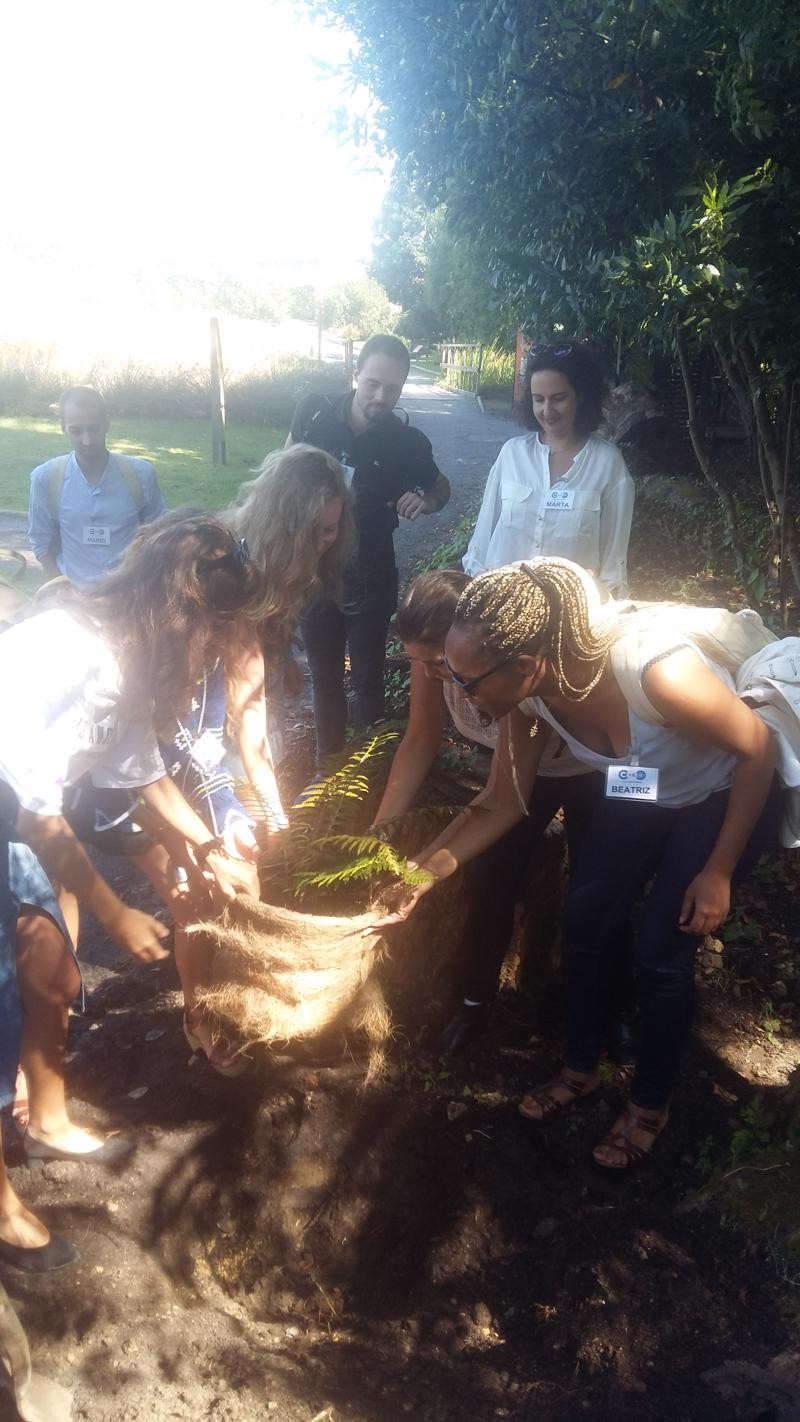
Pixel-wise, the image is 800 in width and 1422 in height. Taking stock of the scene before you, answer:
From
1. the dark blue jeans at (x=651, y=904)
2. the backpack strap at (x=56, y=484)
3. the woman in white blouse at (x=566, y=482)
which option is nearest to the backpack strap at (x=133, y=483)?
the backpack strap at (x=56, y=484)

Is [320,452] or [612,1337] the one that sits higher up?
[320,452]

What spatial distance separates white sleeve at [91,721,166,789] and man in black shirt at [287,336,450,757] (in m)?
1.47

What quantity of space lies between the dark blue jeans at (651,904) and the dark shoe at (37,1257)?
1459 mm

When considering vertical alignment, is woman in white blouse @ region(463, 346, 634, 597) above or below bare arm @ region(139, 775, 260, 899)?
above

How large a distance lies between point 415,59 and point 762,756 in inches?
140

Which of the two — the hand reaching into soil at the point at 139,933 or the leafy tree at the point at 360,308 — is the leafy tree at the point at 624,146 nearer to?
the hand reaching into soil at the point at 139,933

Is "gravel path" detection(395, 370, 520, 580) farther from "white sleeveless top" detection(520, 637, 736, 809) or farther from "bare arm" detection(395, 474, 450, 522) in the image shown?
"white sleeveless top" detection(520, 637, 736, 809)

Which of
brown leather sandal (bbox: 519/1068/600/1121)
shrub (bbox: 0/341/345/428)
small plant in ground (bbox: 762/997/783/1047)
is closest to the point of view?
brown leather sandal (bbox: 519/1068/600/1121)

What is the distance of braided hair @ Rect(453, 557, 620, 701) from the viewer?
2.06 metres

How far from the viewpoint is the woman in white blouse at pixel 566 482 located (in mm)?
3260

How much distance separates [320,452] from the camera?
122 inches

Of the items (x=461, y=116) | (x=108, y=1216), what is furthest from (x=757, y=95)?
(x=108, y=1216)

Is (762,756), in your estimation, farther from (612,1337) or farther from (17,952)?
(17,952)

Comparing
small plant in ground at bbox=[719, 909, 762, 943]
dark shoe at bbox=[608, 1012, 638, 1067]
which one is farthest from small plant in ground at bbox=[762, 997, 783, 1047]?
dark shoe at bbox=[608, 1012, 638, 1067]
